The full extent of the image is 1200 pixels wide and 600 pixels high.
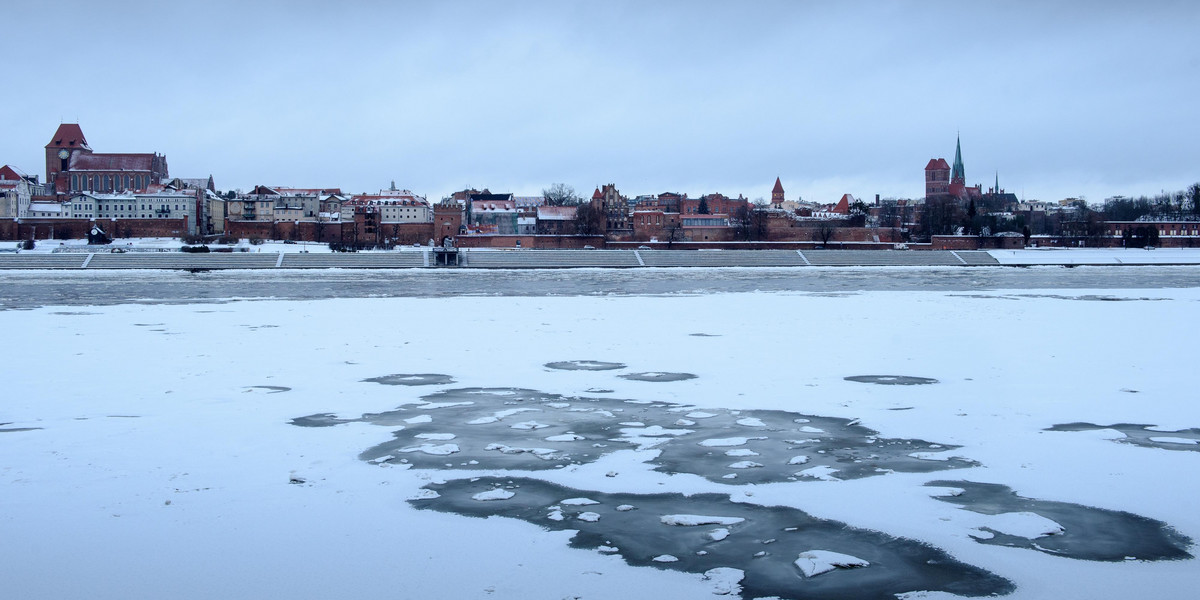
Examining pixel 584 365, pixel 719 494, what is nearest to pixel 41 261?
pixel 584 365

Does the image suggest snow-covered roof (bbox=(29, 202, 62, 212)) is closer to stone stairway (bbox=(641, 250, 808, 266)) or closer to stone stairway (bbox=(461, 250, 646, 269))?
stone stairway (bbox=(461, 250, 646, 269))

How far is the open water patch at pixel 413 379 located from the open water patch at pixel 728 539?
3924 millimetres

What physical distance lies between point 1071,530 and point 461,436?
404cm

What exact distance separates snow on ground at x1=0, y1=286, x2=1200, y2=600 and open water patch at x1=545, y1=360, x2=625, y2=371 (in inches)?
11.2

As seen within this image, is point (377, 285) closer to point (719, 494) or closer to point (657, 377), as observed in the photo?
point (657, 377)

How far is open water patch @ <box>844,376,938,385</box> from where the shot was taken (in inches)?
373

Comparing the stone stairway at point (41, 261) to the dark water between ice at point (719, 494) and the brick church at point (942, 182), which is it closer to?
the dark water between ice at point (719, 494)

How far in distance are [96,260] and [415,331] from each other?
36894 mm

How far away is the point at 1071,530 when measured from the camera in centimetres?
484

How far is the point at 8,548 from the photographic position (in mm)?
4527

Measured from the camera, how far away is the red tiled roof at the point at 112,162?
11400 cm

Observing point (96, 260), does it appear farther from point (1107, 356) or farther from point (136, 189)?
point (136, 189)

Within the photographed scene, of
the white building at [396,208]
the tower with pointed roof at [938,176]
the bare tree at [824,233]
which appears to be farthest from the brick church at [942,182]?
the white building at [396,208]

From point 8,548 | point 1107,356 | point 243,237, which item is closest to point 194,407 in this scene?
point 8,548
